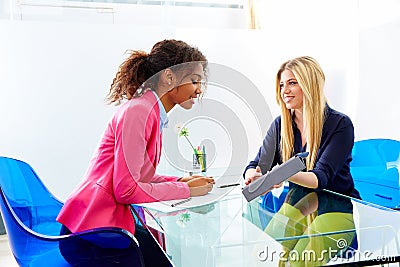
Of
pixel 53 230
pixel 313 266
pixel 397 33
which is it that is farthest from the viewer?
pixel 397 33

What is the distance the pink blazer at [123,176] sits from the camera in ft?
4.25

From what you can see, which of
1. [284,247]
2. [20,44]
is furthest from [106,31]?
[284,247]

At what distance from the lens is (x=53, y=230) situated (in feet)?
5.51

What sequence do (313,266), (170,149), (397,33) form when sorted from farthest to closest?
(397,33), (170,149), (313,266)

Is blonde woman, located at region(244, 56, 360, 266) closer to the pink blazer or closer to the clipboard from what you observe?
the clipboard

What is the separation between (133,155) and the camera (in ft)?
4.24

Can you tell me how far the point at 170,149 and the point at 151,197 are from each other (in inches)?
35.8

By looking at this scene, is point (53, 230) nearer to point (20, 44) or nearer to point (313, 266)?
point (313, 266)

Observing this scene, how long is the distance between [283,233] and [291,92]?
0.85 metres

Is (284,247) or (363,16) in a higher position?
(363,16)

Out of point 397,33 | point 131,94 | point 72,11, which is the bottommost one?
point 131,94

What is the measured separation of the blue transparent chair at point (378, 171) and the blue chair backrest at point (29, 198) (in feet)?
4.40

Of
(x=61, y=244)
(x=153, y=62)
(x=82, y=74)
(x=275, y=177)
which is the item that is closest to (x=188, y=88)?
(x=153, y=62)

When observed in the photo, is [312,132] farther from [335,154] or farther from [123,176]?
[123,176]
